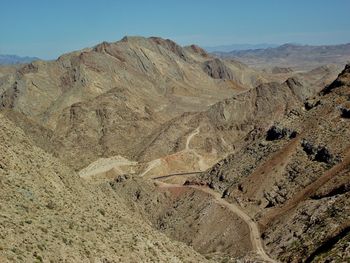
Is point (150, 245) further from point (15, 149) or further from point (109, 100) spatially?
point (109, 100)

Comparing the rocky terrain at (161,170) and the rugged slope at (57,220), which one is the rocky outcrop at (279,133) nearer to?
the rocky terrain at (161,170)

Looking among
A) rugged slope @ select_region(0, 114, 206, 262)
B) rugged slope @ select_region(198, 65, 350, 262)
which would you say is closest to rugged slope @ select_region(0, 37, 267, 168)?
rugged slope @ select_region(198, 65, 350, 262)

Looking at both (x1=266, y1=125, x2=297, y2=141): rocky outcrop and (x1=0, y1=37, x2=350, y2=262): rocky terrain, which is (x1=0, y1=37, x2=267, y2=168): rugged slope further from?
(x1=266, y1=125, x2=297, y2=141): rocky outcrop

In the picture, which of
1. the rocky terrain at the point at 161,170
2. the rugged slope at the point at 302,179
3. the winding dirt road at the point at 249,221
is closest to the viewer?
the rocky terrain at the point at 161,170

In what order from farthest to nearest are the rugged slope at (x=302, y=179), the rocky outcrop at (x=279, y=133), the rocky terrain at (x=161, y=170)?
the rocky outcrop at (x=279, y=133), the rugged slope at (x=302, y=179), the rocky terrain at (x=161, y=170)

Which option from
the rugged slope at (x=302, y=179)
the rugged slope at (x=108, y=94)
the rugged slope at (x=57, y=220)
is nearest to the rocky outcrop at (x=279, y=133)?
the rugged slope at (x=302, y=179)
